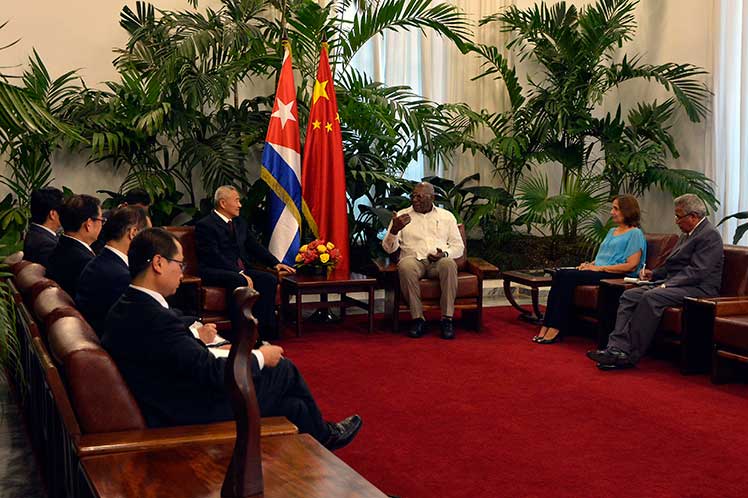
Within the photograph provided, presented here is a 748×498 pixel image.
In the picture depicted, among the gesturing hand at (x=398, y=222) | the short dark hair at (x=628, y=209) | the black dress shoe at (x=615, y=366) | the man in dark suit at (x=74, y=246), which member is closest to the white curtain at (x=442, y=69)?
the gesturing hand at (x=398, y=222)

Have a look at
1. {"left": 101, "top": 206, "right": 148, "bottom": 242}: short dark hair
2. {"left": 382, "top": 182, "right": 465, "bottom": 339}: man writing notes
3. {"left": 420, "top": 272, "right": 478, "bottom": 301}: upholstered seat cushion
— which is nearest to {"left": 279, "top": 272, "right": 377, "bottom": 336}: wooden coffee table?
{"left": 382, "top": 182, "right": 465, "bottom": 339}: man writing notes

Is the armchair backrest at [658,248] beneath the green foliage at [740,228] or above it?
beneath

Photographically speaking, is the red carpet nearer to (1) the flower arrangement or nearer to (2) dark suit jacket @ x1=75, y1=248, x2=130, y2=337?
(1) the flower arrangement

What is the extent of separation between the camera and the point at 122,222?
4496 millimetres

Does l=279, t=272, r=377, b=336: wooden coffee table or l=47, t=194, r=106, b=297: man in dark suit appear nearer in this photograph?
l=47, t=194, r=106, b=297: man in dark suit

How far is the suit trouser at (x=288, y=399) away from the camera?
11.6 ft

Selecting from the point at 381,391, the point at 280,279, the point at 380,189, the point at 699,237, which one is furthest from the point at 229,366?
the point at 380,189

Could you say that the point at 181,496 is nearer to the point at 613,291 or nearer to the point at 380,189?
the point at 613,291

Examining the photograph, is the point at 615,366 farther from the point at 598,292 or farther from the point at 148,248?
the point at 148,248

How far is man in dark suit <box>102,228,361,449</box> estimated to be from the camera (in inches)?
A: 122

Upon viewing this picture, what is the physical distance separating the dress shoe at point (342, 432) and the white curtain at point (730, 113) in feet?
20.4

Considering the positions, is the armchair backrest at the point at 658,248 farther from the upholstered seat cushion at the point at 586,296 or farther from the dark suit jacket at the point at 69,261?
the dark suit jacket at the point at 69,261

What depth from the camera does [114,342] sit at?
3.15m

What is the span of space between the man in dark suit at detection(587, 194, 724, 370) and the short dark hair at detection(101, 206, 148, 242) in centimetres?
342
